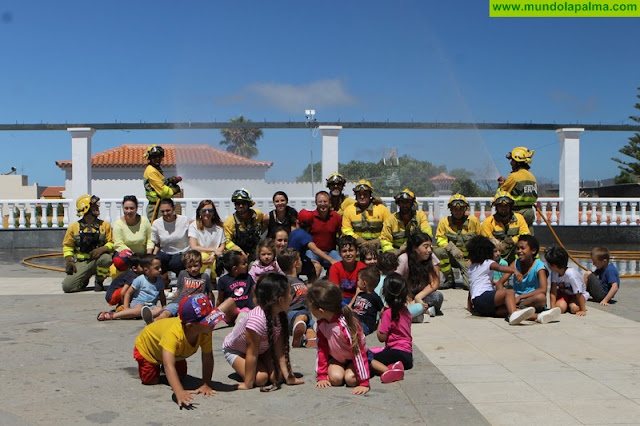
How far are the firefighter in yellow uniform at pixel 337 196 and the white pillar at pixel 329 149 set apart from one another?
24.1 ft

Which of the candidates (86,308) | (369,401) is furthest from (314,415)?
(86,308)

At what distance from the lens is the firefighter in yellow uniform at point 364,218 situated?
9.86 m

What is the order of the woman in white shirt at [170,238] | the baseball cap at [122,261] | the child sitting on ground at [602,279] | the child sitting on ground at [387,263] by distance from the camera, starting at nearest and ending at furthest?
the child sitting on ground at [387,263]
the child sitting on ground at [602,279]
the baseball cap at [122,261]
the woman in white shirt at [170,238]

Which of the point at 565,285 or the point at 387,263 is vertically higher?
the point at 387,263

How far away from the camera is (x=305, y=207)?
719 inches

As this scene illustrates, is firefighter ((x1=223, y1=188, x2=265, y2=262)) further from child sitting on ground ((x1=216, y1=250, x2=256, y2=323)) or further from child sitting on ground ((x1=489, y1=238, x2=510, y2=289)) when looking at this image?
child sitting on ground ((x1=489, y1=238, x2=510, y2=289))

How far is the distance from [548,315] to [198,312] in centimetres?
453

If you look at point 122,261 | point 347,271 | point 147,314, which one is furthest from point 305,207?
point 147,314

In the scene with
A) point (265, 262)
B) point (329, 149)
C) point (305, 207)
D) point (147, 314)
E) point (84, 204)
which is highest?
point (329, 149)

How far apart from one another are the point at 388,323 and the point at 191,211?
42.8ft

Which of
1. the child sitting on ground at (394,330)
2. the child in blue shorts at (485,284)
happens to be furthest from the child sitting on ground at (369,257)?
the child sitting on ground at (394,330)

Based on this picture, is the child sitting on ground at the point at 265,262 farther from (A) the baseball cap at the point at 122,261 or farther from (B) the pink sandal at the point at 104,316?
(A) the baseball cap at the point at 122,261

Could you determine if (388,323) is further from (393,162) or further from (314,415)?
(393,162)

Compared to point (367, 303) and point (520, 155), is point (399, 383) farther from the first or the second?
point (520, 155)
